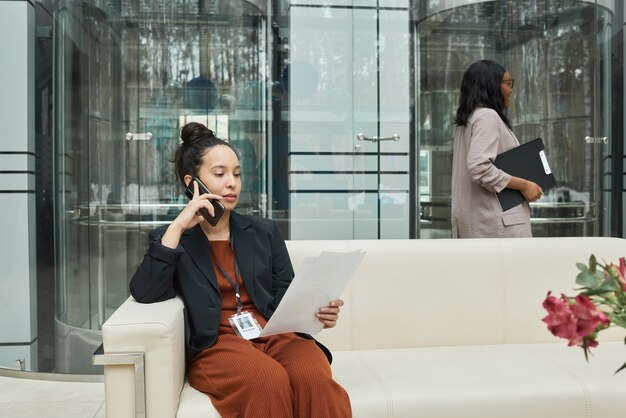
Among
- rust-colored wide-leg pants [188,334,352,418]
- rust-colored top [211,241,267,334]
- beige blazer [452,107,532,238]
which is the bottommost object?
rust-colored wide-leg pants [188,334,352,418]

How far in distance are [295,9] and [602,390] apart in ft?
10.4

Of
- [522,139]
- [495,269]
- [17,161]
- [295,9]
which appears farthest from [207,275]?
[522,139]

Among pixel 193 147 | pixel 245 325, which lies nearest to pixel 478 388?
pixel 245 325

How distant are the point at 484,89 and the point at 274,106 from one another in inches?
65.5

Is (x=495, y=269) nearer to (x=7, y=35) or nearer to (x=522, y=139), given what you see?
(x=522, y=139)

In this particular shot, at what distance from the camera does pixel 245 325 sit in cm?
241

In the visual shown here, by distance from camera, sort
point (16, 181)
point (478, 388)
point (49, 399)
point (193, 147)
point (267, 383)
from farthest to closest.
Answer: point (16, 181), point (49, 399), point (193, 147), point (478, 388), point (267, 383)

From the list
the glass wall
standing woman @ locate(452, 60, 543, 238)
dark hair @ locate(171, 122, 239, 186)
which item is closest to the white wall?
the glass wall

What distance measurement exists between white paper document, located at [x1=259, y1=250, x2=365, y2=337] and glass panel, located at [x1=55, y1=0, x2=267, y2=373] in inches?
99.3

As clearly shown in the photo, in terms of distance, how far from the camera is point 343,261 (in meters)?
2.21

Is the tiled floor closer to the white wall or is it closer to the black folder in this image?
the white wall

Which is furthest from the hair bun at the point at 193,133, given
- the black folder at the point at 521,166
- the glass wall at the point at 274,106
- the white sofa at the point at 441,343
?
the glass wall at the point at 274,106

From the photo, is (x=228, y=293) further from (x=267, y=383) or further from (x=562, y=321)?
(x=562, y=321)

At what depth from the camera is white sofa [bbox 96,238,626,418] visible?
6.95ft
